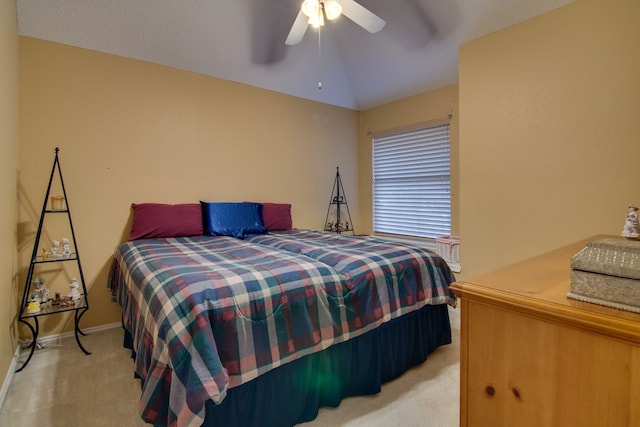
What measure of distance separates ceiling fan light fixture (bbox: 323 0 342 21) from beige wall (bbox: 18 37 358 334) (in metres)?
1.75

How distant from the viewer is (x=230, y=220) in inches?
123

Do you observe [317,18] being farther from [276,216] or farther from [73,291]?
[73,291]

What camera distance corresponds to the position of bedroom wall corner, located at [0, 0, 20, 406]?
1839 mm

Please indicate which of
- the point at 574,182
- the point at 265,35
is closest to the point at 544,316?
the point at 574,182

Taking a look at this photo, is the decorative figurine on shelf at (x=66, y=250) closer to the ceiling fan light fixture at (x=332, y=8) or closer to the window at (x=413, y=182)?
the ceiling fan light fixture at (x=332, y=8)

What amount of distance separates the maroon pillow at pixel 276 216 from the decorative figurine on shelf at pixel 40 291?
1.87 metres

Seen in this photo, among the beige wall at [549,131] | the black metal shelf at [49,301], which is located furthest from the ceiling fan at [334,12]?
the black metal shelf at [49,301]

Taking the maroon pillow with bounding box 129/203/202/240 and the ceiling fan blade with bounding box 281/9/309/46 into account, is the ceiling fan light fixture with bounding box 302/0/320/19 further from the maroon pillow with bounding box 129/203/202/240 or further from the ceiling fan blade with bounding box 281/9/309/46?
the maroon pillow with bounding box 129/203/202/240

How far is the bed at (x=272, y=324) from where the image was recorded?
3.99 feet

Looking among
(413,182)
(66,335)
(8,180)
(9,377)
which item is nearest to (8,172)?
(8,180)

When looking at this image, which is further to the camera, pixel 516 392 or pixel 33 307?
pixel 33 307

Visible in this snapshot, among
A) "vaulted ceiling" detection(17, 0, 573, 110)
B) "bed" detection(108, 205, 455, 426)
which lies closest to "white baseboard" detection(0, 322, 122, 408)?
"bed" detection(108, 205, 455, 426)

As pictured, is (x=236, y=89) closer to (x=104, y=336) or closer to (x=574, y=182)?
(x=104, y=336)

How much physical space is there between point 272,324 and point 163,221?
1.90 m
